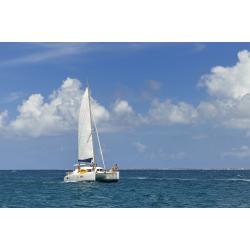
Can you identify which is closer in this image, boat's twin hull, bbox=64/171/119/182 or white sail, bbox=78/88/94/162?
boat's twin hull, bbox=64/171/119/182

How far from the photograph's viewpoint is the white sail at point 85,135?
5524 centimetres

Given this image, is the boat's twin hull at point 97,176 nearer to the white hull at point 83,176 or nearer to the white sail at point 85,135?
the white hull at point 83,176

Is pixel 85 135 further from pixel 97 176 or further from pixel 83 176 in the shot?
pixel 97 176

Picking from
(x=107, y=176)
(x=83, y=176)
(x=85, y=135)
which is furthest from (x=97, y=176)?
(x=85, y=135)

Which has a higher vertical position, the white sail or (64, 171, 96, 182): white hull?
the white sail

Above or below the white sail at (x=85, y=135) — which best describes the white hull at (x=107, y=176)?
below

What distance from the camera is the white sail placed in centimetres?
5524

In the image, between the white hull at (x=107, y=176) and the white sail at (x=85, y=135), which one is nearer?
the white hull at (x=107, y=176)

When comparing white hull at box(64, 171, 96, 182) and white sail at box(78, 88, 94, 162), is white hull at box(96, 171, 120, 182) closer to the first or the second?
white hull at box(64, 171, 96, 182)

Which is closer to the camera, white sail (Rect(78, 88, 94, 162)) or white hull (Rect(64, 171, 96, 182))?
white hull (Rect(64, 171, 96, 182))
